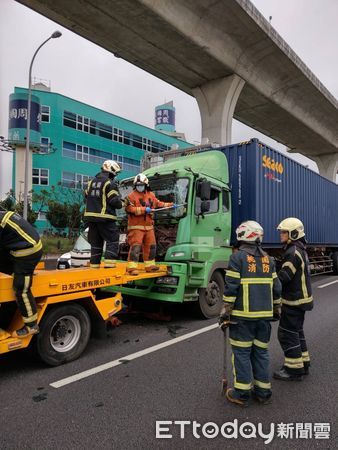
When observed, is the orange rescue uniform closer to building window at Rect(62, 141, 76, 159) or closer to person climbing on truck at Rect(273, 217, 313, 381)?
person climbing on truck at Rect(273, 217, 313, 381)

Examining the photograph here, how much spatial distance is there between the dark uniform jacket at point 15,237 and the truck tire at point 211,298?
3407 mm

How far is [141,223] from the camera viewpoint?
589cm

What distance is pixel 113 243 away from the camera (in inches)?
224

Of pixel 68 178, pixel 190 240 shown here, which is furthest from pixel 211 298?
pixel 68 178

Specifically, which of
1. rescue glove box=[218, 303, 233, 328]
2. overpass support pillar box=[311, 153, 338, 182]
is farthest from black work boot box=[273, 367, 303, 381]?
overpass support pillar box=[311, 153, 338, 182]

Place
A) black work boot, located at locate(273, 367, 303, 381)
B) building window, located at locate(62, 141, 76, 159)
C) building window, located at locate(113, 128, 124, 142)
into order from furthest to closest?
building window, located at locate(113, 128, 124, 142) < building window, located at locate(62, 141, 76, 159) < black work boot, located at locate(273, 367, 303, 381)

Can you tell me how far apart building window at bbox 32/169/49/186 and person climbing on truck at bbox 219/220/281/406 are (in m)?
38.6

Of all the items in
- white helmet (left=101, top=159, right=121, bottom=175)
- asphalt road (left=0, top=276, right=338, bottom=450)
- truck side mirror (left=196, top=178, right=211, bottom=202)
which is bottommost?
asphalt road (left=0, top=276, right=338, bottom=450)

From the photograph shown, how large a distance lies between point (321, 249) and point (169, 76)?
1008 cm

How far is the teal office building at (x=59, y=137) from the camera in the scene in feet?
128

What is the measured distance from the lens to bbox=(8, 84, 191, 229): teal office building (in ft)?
128

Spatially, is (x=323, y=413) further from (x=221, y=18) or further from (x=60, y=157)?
(x=60, y=157)

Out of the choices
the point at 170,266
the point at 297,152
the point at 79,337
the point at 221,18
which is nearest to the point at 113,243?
the point at 170,266

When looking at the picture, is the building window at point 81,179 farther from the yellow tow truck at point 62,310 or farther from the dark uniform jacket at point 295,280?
the dark uniform jacket at point 295,280
